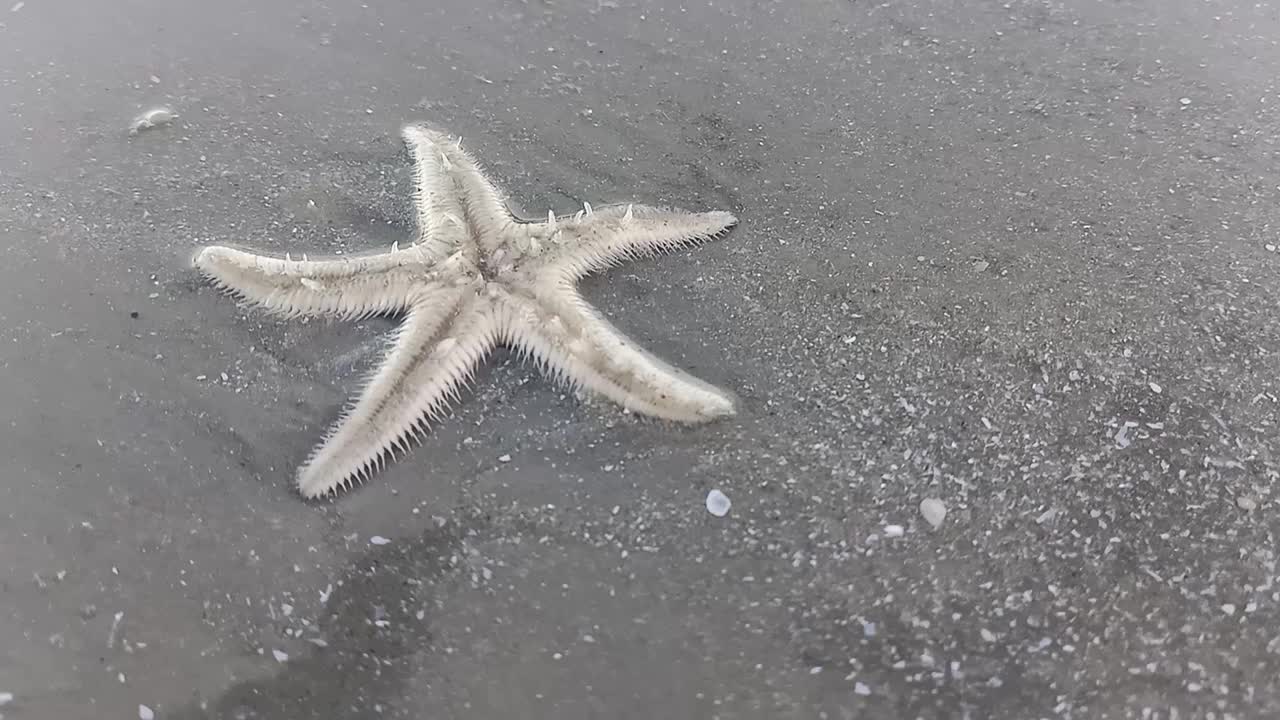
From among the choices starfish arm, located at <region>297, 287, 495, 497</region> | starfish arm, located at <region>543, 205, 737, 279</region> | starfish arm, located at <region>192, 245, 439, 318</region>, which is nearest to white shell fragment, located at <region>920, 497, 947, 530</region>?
starfish arm, located at <region>543, 205, 737, 279</region>

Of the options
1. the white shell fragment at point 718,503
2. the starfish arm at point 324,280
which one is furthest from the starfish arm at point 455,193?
the white shell fragment at point 718,503

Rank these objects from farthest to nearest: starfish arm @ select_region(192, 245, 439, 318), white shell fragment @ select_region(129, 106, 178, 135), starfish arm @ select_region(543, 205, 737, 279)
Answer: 1. white shell fragment @ select_region(129, 106, 178, 135)
2. starfish arm @ select_region(543, 205, 737, 279)
3. starfish arm @ select_region(192, 245, 439, 318)

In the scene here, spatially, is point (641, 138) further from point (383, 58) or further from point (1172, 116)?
point (1172, 116)

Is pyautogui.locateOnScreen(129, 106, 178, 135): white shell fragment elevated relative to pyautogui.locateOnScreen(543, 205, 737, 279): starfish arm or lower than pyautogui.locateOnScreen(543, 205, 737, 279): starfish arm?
lower

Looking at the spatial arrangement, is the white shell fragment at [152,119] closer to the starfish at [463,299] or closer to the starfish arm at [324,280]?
the starfish at [463,299]

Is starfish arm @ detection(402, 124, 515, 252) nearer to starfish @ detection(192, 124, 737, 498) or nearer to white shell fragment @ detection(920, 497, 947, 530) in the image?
starfish @ detection(192, 124, 737, 498)

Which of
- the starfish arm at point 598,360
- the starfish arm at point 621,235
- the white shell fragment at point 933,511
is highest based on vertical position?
the starfish arm at point 621,235

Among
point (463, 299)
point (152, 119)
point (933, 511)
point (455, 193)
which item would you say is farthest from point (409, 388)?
point (152, 119)
